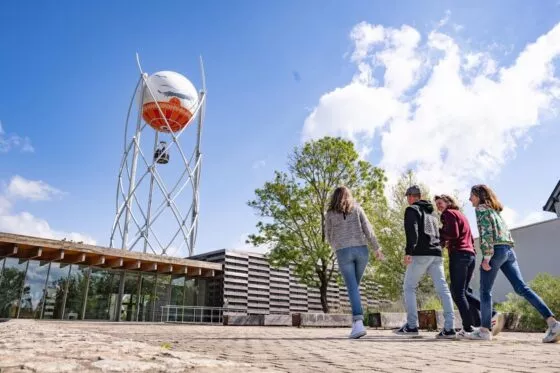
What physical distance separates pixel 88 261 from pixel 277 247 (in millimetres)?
7233

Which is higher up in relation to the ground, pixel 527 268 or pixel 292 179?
pixel 292 179

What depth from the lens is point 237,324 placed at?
12.4 m

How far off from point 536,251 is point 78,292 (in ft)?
62.7

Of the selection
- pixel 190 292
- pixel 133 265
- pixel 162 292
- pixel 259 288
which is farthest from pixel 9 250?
pixel 259 288

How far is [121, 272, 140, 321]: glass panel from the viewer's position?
16125mm

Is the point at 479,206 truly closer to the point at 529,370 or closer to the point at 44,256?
the point at 529,370

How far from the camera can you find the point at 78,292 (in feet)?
49.8

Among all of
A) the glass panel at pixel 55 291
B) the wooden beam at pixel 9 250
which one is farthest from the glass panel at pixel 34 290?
the wooden beam at pixel 9 250

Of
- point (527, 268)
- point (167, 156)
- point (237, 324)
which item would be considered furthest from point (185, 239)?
point (527, 268)

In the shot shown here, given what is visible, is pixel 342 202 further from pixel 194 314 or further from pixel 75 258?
pixel 194 314

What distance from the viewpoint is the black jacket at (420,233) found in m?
4.99

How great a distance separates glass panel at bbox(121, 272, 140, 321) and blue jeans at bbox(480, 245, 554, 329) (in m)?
14.8

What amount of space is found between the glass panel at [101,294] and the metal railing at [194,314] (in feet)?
7.28

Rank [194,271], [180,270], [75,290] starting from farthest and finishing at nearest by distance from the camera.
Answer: [194,271]
[180,270]
[75,290]
